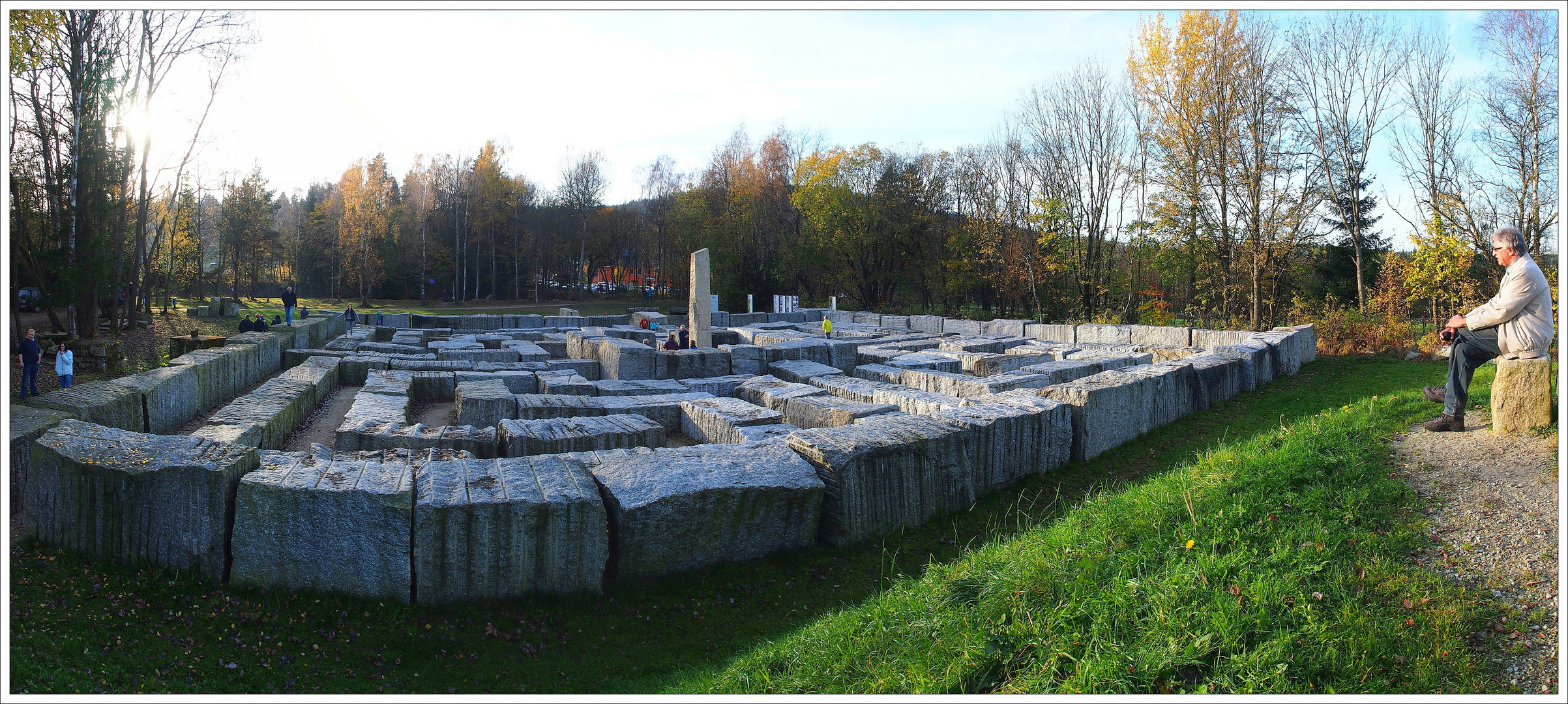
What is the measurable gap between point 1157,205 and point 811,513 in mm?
20877

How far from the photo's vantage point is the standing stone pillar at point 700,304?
15352 millimetres

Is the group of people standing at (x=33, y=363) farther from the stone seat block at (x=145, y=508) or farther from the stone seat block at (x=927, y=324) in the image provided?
the stone seat block at (x=927, y=324)

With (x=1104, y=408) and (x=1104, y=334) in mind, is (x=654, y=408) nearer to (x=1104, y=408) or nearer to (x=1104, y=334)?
(x=1104, y=408)

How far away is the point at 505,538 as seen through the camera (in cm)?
394

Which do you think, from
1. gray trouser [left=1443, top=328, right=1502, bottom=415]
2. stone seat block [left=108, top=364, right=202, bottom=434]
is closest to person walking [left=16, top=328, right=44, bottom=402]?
stone seat block [left=108, top=364, right=202, bottom=434]

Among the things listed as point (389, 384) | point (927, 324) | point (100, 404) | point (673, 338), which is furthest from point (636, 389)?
point (927, 324)

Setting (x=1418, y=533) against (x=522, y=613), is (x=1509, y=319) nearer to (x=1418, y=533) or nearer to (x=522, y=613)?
(x=1418, y=533)

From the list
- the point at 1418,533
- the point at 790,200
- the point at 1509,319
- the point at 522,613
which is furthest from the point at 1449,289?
the point at 790,200

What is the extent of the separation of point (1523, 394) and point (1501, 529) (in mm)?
1559

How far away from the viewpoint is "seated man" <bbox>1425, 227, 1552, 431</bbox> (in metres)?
4.32

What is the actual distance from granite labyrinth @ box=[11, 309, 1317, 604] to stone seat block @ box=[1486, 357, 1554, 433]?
2842 millimetres

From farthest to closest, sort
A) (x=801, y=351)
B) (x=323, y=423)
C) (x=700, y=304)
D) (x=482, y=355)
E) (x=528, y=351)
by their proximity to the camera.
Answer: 1. (x=700, y=304)
2. (x=528, y=351)
3. (x=482, y=355)
4. (x=801, y=351)
5. (x=323, y=423)

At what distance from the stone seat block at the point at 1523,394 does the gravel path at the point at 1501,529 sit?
0.33ft

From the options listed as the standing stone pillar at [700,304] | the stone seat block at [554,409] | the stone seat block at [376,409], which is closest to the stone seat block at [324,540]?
the stone seat block at [376,409]
